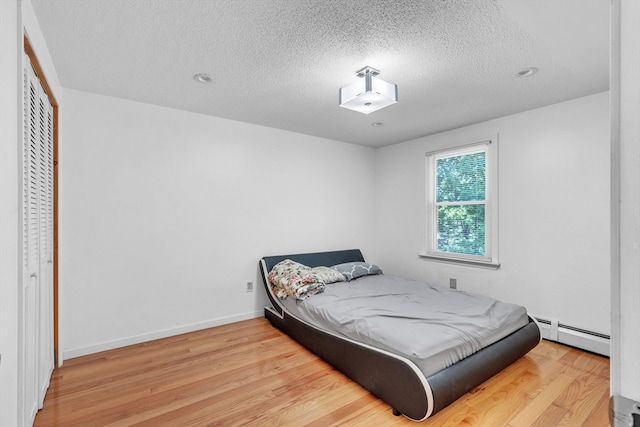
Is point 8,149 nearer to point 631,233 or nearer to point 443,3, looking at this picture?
point 631,233

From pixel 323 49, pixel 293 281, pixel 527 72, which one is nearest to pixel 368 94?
pixel 323 49

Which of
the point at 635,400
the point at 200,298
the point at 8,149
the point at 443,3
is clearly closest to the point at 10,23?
the point at 8,149

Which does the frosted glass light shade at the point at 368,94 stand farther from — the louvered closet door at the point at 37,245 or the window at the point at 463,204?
the louvered closet door at the point at 37,245

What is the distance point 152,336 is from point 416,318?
262 cm

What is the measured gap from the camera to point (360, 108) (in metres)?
2.64

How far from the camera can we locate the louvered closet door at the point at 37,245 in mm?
1782

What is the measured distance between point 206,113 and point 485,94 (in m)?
2.89

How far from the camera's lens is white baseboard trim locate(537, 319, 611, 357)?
2.86 metres

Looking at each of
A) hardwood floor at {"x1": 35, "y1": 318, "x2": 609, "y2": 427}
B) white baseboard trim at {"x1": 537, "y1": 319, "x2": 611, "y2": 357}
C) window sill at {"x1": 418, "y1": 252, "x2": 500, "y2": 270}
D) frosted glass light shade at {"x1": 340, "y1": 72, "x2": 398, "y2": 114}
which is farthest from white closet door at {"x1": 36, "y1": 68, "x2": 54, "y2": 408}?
white baseboard trim at {"x1": 537, "y1": 319, "x2": 611, "y2": 357}

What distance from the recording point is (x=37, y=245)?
211 cm

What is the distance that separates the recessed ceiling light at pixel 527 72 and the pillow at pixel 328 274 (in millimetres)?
2699

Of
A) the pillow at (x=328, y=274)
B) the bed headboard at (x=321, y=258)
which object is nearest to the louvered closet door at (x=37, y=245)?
Answer: the bed headboard at (x=321, y=258)

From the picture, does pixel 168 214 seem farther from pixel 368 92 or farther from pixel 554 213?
pixel 554 213

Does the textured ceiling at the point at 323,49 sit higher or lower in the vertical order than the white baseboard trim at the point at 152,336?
higher
